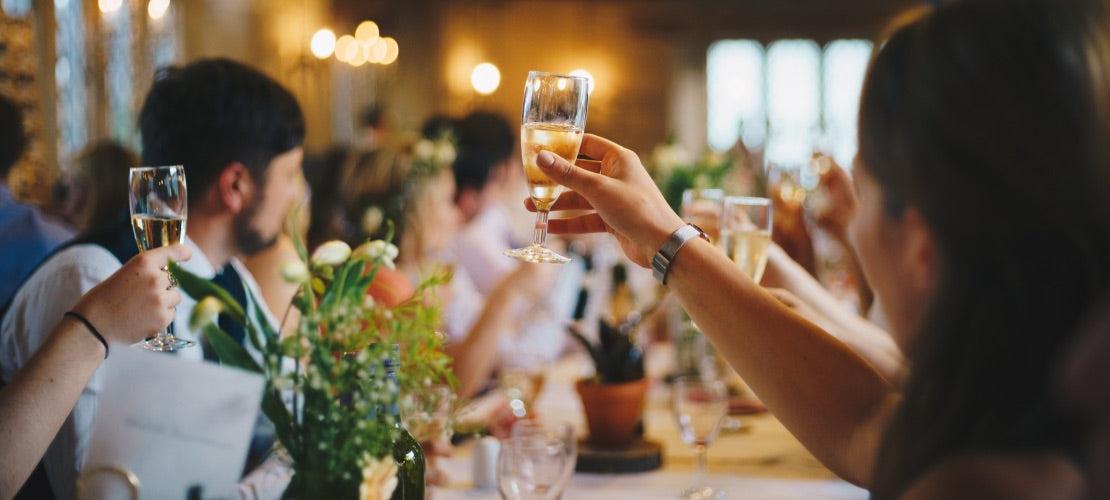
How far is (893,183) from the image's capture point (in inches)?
35.6

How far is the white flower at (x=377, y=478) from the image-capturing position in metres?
0.98

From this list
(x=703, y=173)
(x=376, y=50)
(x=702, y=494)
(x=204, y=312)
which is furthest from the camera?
(x=376, y=50)

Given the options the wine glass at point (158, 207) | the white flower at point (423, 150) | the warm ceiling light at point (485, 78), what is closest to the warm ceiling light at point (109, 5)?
the white flower at point (423, 150)

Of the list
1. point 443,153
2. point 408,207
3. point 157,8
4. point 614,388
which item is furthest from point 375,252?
point 157,8

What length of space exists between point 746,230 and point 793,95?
11697 mm

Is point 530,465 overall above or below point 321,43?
below

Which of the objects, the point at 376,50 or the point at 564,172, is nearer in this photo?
the point at 564,172

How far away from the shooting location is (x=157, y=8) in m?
7.19

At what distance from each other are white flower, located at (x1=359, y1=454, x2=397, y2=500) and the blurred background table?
0.71 meters

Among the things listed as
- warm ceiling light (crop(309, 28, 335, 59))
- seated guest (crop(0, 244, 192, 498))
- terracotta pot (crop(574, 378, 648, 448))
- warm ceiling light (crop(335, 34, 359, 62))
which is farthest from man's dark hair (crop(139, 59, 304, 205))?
warm ceiling light (crop(335, 34, 359, 62))

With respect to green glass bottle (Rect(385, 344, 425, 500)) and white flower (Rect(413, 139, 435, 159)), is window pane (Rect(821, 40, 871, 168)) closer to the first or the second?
white flower (Rect(413, 139, 435, 159))

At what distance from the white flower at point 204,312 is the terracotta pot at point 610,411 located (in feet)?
3.69

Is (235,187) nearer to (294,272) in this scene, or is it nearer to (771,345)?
(294,272)

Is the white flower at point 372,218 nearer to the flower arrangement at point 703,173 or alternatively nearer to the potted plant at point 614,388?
the flower arrangement at point 703,173
